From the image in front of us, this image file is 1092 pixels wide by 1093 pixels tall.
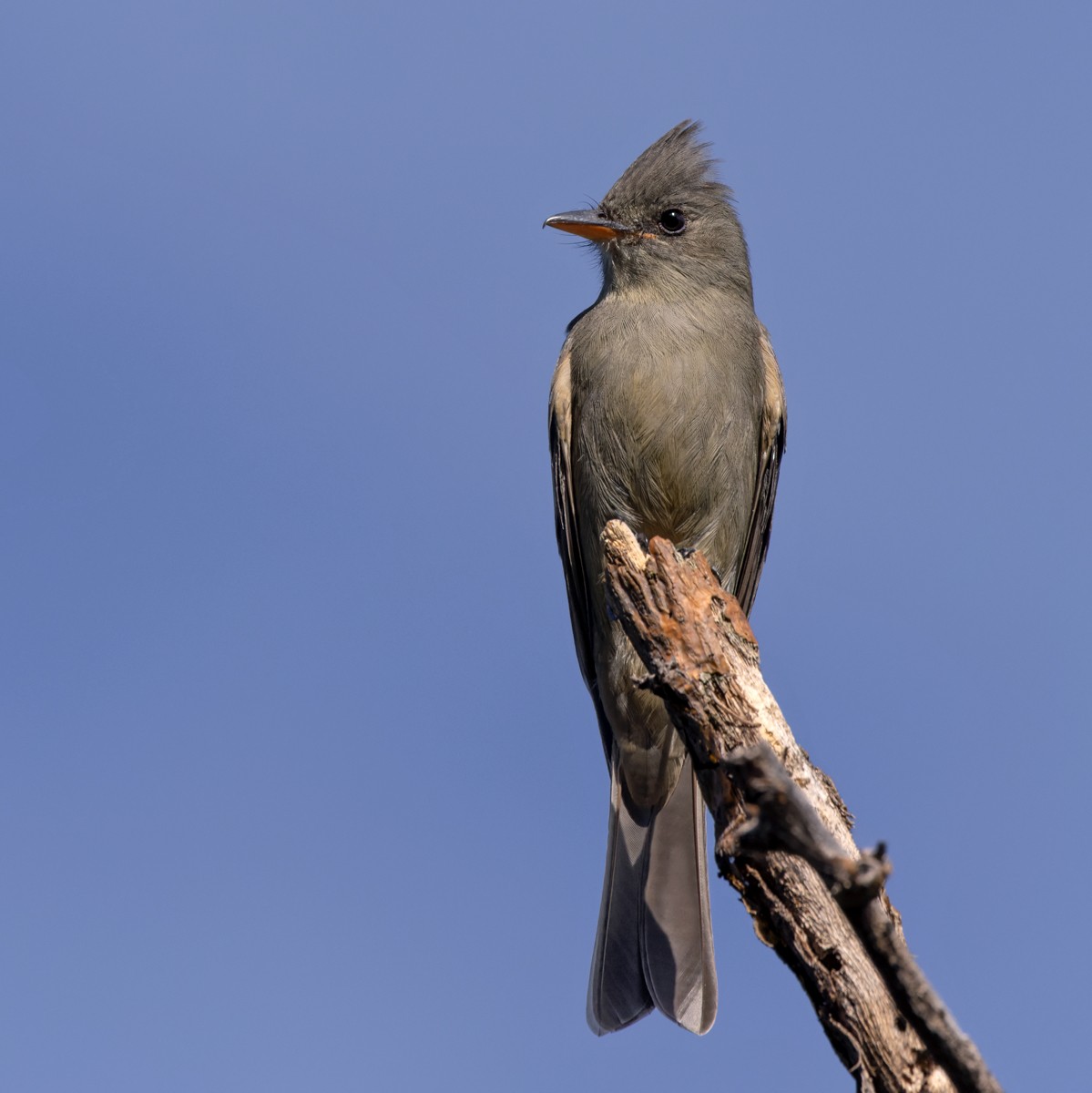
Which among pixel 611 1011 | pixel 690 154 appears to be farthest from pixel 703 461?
pixel 611 1011

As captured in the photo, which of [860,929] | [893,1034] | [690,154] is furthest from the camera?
[690,154]

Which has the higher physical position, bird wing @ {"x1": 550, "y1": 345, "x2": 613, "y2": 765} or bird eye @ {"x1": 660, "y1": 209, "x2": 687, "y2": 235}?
bird eye @ {"x1": 660, "y1": 209, "x2": 687, "y2": 235}

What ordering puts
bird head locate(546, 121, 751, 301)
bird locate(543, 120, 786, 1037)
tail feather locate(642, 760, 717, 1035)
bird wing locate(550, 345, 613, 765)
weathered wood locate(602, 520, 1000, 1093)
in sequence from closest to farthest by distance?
weathered wood locate(602, 520, 1000, 1093) → tail feather locate(642, 760, 717, 1035) → bird locate(543, 120, 786, 1037) → bird wing locate(550, 345, 613, 765) → bird head locate(546, 121, 751, 301)

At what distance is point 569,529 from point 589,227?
67.6 inches

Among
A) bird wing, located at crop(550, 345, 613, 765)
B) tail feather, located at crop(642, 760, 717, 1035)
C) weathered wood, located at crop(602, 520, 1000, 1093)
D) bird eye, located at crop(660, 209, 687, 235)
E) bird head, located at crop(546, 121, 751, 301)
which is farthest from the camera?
bird eye, located at crop(660, 209, 687, 235)

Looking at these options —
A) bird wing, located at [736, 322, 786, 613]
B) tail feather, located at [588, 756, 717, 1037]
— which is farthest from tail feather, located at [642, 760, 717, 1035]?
bird wing, located at [736, 322, 786, 613]

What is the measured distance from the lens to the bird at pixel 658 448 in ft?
22.0

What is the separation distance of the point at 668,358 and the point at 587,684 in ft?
6.34

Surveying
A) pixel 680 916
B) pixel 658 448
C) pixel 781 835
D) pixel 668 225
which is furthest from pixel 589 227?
pixel 781 835

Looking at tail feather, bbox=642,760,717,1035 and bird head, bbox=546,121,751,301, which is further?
bird head, bbox=546,121,751,301

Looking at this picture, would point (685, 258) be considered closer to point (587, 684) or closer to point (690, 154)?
point (690, 154)

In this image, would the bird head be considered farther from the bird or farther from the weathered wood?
the weathered wood

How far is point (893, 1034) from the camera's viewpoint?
340 centimetres

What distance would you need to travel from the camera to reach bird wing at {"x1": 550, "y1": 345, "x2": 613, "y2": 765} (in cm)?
711
